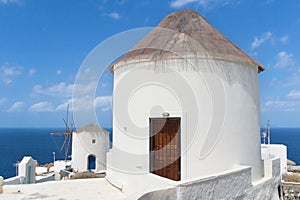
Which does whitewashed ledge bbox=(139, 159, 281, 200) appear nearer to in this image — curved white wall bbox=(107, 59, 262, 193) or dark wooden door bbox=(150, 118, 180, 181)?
curved white wall bbox=(107, 59, 262, 193)

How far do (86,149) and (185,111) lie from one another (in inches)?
713

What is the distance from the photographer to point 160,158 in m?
8.44

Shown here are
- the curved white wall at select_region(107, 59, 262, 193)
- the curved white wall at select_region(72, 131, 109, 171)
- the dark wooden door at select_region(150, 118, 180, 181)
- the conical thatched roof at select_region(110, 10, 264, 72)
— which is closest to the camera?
the curved white wall at select_region(107, 59, 262, 193)

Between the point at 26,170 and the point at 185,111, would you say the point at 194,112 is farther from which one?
the point at 26,170

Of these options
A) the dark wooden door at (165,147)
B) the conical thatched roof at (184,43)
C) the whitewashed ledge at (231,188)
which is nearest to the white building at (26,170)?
the conical thatched roof at (184,43)

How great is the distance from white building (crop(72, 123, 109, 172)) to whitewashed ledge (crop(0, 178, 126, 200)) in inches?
594

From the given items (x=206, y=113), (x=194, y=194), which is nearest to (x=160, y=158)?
(x=206, y=113)

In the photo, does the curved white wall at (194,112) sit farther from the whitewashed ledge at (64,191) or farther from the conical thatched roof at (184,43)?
the whitewashed ledge at (64,191)

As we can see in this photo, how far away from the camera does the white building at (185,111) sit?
7996 mm

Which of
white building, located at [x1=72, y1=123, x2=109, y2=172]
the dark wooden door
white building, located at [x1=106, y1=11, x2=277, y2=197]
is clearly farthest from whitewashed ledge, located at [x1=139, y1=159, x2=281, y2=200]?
white building, located at [x1=72, y1=123, x2=109, y2=172]

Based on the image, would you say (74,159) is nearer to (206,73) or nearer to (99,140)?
(99,140)

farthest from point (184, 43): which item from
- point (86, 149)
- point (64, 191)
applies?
point (86, 149)

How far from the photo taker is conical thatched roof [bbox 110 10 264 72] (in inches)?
321

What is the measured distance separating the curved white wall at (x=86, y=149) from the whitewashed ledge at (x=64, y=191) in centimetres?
1514
